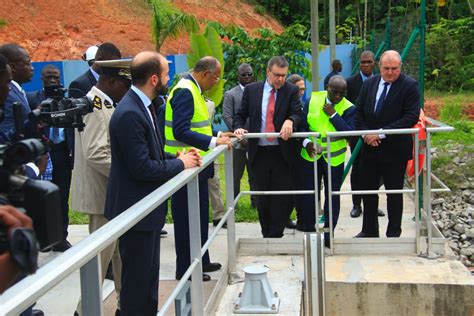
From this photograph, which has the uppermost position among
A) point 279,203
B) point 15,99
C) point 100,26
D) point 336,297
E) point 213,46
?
point 100,26

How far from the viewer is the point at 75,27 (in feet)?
93.1

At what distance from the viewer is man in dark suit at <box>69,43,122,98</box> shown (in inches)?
170

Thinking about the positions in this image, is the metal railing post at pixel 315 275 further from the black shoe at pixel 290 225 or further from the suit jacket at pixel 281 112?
the black shoe at pixel 290 225

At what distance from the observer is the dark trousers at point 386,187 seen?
5473 millimetres

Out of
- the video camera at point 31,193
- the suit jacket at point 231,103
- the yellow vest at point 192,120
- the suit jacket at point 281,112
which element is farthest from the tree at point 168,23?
the video camera at point 31,193

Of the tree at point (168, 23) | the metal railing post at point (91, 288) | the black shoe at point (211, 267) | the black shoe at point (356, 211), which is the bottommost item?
the black shoe at point (356, 211)

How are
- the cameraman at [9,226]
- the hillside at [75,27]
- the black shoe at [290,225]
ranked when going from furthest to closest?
the hillside at [75,27] → the black shoe at [290,225] → the cameraman at [9,226]

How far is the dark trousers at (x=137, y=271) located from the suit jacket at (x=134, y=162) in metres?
0.07

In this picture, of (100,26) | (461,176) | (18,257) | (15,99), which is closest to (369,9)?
(100,26)

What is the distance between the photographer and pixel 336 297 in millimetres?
4910

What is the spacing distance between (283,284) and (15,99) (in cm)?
246

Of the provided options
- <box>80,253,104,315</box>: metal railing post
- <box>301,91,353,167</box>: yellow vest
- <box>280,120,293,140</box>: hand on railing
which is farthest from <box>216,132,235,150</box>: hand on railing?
<box>80,253,104,315</box>: metal railing post

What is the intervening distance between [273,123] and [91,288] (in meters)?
3.81

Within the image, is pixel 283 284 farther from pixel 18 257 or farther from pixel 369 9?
pixel 369 9
